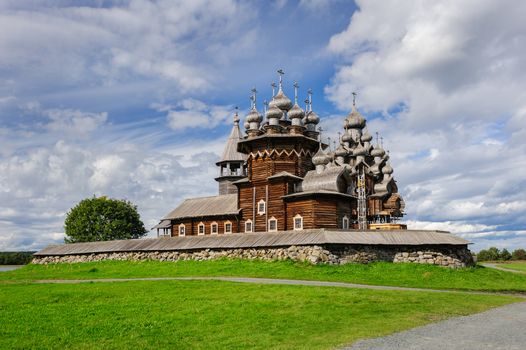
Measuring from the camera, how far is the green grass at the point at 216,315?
39.2 feet

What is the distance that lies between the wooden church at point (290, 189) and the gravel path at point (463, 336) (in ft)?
80.1

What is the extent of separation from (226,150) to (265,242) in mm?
26601

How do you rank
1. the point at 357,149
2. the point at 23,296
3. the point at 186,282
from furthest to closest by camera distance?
1. the point at 357,149
2. the point at 186,282
3. the point at 23,296

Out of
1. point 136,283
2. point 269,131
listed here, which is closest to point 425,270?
point 136,283

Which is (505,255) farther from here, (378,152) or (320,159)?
(320,159)

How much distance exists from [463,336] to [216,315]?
692 cm

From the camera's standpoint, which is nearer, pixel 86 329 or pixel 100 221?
pixel 86 329

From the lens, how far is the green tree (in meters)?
64.4

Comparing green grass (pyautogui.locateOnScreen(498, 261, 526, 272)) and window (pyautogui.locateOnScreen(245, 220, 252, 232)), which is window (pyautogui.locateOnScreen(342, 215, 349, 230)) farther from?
green grass (pyautogui.locateOnScreen(498, 261, 526, 272))

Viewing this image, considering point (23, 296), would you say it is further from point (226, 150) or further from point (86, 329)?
point (226, 150)

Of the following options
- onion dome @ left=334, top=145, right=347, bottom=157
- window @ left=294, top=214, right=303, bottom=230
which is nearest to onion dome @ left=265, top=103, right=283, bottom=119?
window @ left=294, top=214, right=303, bottom=230

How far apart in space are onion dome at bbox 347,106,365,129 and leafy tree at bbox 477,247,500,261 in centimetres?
2914

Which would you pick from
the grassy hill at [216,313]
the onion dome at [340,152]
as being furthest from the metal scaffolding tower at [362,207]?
the grassy hill at [216,313]

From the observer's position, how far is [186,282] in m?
24.0
